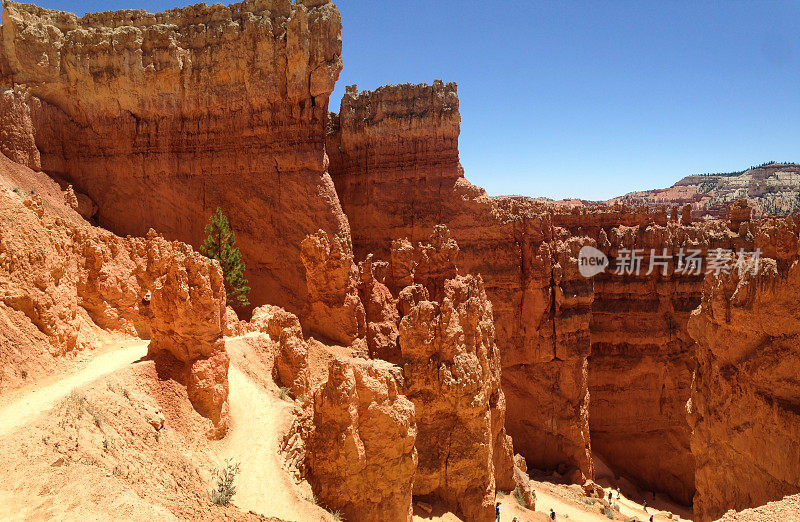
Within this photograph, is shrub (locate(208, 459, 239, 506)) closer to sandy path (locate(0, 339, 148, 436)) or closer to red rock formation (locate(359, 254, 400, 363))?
sandy path (locate(0, 339, 148, 436))

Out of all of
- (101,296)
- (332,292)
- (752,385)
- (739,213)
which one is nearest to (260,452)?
(332,292)

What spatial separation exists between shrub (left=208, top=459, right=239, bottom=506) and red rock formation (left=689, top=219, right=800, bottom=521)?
11945 millimetres

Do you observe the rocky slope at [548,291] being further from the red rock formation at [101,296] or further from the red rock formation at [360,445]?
the red rock formation at [360,445]

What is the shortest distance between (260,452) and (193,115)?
1952 centimetres

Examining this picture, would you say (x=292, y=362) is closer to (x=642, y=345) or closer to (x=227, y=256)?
(x=227, y=256)

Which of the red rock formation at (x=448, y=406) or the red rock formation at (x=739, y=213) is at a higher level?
the red rock formation at (x=739, y=213)

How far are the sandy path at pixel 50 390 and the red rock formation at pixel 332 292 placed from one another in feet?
18.0

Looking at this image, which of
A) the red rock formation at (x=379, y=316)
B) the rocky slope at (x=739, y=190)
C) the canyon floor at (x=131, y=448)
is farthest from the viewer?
the rocky slope at (x=739, y=190)

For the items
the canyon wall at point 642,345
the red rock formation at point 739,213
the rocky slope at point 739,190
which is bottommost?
the canyon wall at point 642,345

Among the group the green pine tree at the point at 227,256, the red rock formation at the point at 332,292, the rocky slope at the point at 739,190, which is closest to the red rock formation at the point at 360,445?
the red rock formation at the point at 332,292

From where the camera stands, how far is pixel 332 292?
58.4ft

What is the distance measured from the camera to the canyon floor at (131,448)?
7.98 m

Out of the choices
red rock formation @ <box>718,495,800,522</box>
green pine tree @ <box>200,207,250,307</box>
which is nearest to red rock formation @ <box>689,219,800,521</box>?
red rock formation @ <box>718,495,800,522</box>

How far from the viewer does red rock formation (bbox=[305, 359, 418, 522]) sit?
11.1 metres
